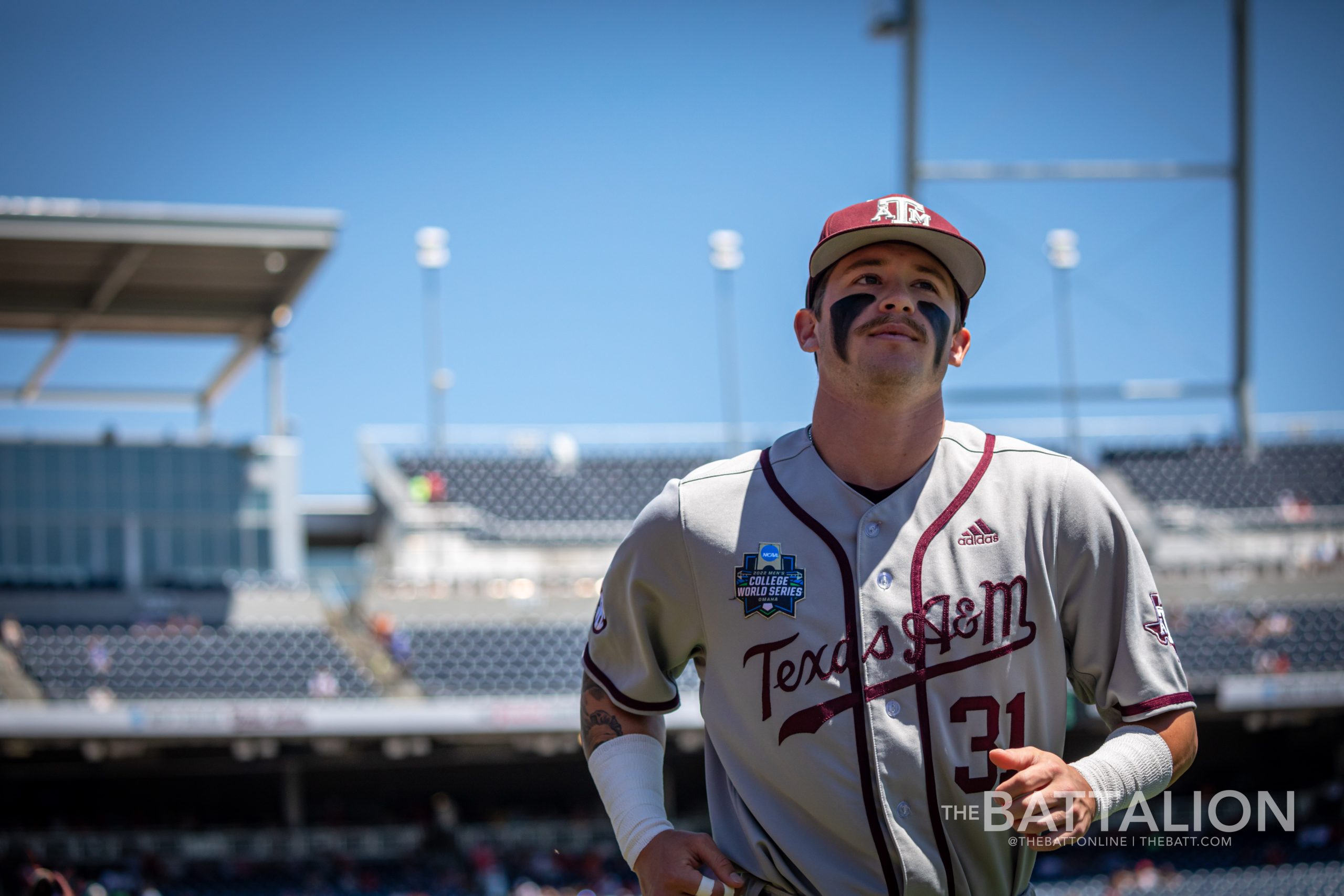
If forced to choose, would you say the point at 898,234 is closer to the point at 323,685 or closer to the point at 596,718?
the point at 596,718

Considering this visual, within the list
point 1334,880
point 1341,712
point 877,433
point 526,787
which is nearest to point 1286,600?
point 1341,712

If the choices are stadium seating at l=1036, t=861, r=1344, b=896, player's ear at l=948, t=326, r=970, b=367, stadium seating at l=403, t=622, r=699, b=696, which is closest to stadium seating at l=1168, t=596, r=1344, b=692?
stadium seating at l=1036, t=861, r=1344, b=896

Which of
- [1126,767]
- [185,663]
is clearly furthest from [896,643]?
[185,663]

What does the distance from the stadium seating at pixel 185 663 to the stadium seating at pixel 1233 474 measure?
16286mm

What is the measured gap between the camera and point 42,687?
1811cm

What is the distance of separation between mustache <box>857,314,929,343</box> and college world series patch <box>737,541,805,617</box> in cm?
39

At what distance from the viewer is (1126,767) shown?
2.04m

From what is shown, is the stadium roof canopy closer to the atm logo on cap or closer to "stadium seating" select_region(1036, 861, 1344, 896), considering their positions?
"stadium seating" select_region(1036, 861, 1344, 896)

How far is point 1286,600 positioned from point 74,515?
68.4 feet

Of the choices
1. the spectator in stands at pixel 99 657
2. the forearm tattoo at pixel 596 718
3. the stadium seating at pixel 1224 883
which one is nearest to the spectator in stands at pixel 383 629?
the spectator in stands at pixel 99 657

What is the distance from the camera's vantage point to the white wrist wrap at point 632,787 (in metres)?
2.18

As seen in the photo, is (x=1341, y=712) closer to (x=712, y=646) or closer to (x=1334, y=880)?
(x=1334, y=880)

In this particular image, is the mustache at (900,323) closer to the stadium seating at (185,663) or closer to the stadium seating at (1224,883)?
the stadium seating at (1224,883)

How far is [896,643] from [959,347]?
A: 55 cm
